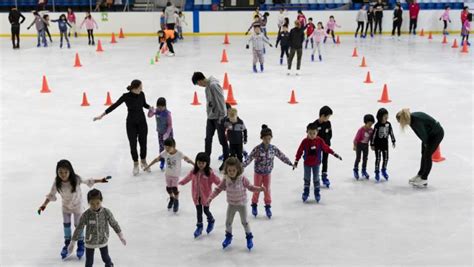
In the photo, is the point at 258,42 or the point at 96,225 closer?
the point at 96,225

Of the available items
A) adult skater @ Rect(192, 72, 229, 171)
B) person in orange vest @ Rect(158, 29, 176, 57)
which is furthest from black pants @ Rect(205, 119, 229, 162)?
person in orange vest @ Rect(158, 29, 176, 57)

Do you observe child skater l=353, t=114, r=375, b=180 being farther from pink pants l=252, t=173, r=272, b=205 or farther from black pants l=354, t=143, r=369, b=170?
pink pants l=252, t=173, r=272, b=205

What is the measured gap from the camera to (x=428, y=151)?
346 inches

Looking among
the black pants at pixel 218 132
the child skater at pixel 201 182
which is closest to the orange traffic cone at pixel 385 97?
the black pants at pixel 218 132

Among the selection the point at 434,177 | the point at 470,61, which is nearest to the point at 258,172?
the point at 434,177

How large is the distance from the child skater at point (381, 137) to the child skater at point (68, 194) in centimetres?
393

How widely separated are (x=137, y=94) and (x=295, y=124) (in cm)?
417

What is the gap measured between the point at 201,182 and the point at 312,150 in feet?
5.50

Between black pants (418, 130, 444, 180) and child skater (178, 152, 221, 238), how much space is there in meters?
3.27

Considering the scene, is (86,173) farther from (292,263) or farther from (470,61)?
(470,61)

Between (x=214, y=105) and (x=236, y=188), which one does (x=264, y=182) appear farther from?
(x=214, y=105)

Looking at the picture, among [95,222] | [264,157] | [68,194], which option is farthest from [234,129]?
[95,222]

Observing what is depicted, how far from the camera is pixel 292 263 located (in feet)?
22.0

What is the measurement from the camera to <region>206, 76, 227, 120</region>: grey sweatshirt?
361 inches
